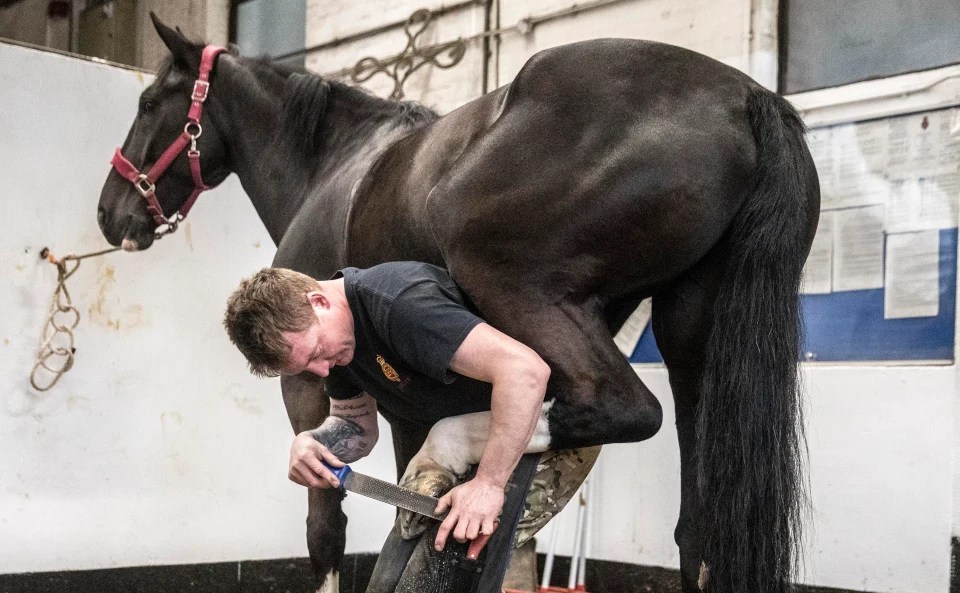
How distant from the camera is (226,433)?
4.10 meters

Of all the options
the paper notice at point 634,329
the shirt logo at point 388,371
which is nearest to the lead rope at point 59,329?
the shirt logo at point 388,371

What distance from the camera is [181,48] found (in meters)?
3.33

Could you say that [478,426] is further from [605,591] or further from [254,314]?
[605,591]

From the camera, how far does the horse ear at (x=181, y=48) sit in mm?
3303

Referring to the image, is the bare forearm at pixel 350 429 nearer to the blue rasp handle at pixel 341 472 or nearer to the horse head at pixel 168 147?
the blue rasp handle at pixel 341 472

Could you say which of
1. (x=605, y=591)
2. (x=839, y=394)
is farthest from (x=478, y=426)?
(x=605, y=591)

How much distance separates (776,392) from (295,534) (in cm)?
265

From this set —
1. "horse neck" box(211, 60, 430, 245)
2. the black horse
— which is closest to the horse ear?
"horse neck" box(211, 60, 430, 245)

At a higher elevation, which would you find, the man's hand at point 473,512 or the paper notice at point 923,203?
the paper notice at point 923,203

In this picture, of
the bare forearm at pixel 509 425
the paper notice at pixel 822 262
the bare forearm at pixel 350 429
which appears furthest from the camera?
the paper notice at pixel 822 262

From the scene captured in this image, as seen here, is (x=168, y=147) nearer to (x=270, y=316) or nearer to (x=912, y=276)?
(x=270, y=316)

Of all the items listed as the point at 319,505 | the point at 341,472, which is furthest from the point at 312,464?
the point at 319,505

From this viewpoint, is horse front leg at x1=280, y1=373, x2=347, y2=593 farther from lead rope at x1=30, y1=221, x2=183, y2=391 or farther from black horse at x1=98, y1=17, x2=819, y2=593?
lead rope at x1=30, y1=221, x2=183, y2=391

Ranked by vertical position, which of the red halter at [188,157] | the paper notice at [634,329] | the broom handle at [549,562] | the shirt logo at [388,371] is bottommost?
the broom handle at [549,562]
